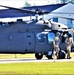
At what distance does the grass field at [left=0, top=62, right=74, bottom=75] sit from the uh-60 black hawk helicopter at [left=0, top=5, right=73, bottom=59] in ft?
17.4

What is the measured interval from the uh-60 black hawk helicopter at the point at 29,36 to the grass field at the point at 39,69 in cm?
530

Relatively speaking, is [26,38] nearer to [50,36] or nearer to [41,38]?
[41,38]

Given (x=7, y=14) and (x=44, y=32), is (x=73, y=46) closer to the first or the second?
(x=44, y=32)

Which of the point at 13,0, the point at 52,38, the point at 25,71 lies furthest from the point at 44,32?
the point at 13,0

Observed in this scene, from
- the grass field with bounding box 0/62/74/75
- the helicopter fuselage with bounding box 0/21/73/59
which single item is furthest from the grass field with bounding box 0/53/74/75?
the helicopter fuselage with bounding box 0/21/73/59

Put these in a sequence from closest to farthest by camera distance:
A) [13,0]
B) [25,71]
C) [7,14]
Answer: [25,71] < [7,14] < [13,0]

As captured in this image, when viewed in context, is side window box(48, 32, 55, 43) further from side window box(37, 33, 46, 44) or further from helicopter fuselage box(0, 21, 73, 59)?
side window box(37, 33, 46, 44)

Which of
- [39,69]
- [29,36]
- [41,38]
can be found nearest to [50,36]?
[41,38]

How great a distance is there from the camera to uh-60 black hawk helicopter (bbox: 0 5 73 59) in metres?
35.4

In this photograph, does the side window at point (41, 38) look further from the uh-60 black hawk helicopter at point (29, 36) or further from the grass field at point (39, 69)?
the grass field at point (39, 69)

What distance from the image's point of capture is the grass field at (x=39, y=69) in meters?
25.5

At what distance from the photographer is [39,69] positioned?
2722 cm

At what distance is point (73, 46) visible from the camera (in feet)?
120

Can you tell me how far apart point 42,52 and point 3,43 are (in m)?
2.61
